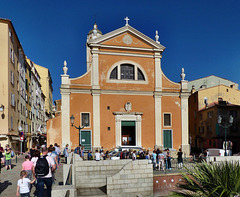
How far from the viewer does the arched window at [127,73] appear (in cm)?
2594

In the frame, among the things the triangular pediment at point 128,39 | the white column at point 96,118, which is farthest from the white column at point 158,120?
the white column at point 96,118

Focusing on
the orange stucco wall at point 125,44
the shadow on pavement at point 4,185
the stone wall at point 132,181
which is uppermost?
the orange stucco wall at point 125,44

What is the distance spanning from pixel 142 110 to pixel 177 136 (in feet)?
15.8

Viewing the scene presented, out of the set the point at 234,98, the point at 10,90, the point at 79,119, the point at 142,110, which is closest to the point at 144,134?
the point at 142,110

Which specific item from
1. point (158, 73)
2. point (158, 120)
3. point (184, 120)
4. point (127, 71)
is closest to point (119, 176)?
point (158, 120)

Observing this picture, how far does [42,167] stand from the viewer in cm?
787

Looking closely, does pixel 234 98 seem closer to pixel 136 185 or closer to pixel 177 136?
pixel 177 136

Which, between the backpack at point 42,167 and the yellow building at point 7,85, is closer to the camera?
the backpack at point 42,167

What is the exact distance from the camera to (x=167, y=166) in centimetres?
1773

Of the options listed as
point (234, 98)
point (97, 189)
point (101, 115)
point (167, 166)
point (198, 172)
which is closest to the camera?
point (198, 172)

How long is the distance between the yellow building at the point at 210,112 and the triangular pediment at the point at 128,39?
15342 millimetres

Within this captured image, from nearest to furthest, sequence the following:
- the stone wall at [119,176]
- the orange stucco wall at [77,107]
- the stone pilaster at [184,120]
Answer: the stone wall at [119,176]
the orange stucco wall at [77,107]
the stone pilaster at [184,120]

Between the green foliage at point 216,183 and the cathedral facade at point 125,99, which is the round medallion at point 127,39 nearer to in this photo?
the cathedral facade at point 125,99

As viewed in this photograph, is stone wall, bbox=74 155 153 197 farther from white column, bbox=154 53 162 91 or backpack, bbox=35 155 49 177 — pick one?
white column, bbox=154 53 162 91
